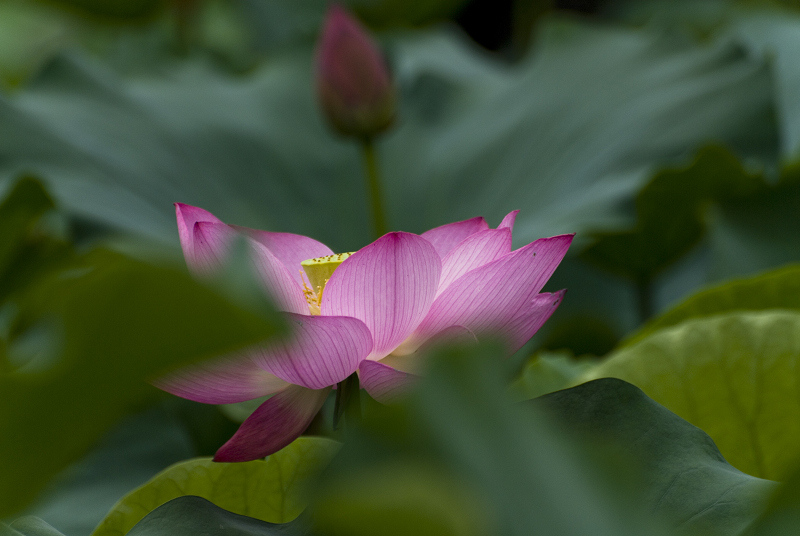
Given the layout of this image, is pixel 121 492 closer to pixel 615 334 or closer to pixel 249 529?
pixel 249 529

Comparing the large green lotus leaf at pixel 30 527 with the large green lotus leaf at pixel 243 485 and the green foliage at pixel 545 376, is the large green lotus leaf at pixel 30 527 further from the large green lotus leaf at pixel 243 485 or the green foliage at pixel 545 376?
the green foliage at pixel 545 376

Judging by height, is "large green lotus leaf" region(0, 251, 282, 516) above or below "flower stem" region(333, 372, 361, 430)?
above

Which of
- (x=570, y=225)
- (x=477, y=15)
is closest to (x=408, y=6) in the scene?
(x=477, y=15)

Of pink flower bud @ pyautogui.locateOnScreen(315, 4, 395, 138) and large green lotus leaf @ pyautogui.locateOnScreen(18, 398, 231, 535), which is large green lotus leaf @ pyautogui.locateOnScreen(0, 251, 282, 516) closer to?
large green lotus leaf @ pyautogui.locateOnScreen(18, 398, 231, 535)

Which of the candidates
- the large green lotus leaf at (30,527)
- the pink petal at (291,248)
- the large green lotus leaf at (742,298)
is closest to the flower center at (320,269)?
the pink petal at (291,248)

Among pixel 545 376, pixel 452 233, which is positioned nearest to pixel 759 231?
pixel 545 376

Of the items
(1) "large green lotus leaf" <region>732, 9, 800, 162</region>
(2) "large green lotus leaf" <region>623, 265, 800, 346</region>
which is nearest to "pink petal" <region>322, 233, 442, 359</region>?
(2) "large green lotus leaf" <region>623, 265, 800, 346</region>
